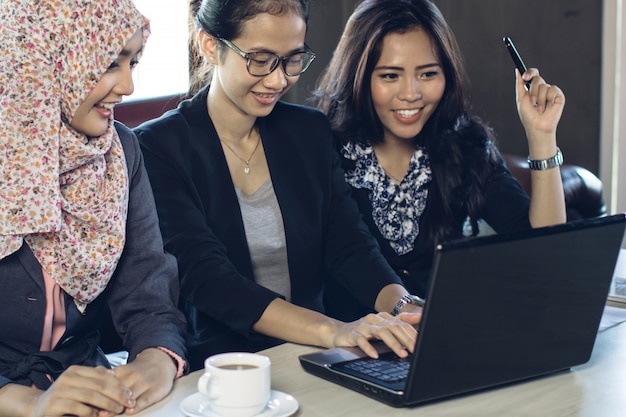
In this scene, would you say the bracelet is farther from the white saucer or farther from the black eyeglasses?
the white saucer

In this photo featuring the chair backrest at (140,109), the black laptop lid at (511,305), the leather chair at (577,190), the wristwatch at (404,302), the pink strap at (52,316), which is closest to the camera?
the black laptop lid at (511,305)

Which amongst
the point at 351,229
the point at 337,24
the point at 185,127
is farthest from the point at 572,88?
the point at 185,127

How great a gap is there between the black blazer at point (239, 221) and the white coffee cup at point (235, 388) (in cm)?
47

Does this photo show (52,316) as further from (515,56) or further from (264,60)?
(515,56)

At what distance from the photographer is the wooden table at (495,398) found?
1099mm

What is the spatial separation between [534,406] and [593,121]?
8.25 ft

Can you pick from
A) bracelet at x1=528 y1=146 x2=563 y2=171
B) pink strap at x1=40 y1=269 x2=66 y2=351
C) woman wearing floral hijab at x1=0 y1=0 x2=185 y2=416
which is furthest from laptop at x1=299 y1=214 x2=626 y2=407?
bracelet at x1=528 y1=146 x2=563 y2=171

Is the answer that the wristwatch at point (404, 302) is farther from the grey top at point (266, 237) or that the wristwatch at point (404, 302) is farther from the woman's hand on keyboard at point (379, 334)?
the grey top at point (266, 237)

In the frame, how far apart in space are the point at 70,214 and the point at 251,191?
1.57 feet

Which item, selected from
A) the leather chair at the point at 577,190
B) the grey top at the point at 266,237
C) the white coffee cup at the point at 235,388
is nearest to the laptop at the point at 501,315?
the white coffee cup at the point at 235,388

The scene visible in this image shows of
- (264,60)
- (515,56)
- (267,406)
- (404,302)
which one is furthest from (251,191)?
(267,406)

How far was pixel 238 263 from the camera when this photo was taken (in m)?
1.79

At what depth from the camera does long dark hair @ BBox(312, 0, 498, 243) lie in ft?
6.67

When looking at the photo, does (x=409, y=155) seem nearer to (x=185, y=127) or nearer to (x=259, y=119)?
(x=259, y=119)
